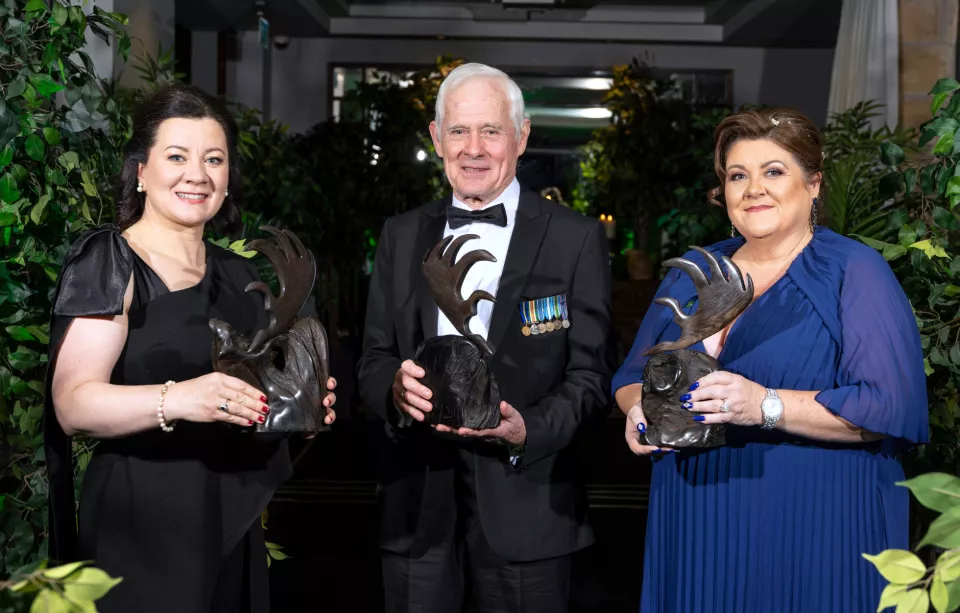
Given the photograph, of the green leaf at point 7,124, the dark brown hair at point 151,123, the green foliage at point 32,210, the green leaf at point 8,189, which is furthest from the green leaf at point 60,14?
the dark brown hair at point 151,123

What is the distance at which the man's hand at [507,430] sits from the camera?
1.85 m

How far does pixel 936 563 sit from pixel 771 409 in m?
0.59

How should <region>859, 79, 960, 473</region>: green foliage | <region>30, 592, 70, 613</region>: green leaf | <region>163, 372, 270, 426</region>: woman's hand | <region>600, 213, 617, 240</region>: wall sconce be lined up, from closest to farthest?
<region>30, 592, 70, 613</region>: green leaf, <region>163, 372, 270, 426</region>: woman's hand, <region>859, 79, 960, 473</region>: green foliage, <region>600, 213, 617, 240</region>: wall sconce

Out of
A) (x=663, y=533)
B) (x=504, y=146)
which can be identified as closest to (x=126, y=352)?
(x=504, y=146)

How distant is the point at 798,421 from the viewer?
1.68m

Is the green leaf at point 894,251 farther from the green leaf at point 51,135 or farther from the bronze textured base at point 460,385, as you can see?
the green leaf at point 51,135

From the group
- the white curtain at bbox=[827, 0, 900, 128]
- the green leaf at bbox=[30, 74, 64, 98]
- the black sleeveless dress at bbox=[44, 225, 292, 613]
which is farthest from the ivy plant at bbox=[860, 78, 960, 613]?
the white curtain at bbox=[827, 0, 900, 128]

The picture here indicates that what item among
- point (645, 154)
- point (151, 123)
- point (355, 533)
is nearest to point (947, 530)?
point (151, 123)

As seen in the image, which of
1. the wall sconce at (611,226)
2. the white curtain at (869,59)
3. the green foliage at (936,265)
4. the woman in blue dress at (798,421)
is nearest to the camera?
the woman in blue dress at (798,421)

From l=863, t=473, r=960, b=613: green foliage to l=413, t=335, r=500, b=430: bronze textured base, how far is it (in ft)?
2.71

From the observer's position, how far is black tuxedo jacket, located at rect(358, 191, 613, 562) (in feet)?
6.50

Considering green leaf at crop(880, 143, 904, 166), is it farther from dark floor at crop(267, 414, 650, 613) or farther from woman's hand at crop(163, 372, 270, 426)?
dark floor at crop(267, 414, 650, 613)

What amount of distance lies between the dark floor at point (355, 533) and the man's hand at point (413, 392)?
159cm

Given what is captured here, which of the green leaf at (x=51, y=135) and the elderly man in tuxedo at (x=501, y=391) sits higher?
the green leaf at (x=51, y=135)
